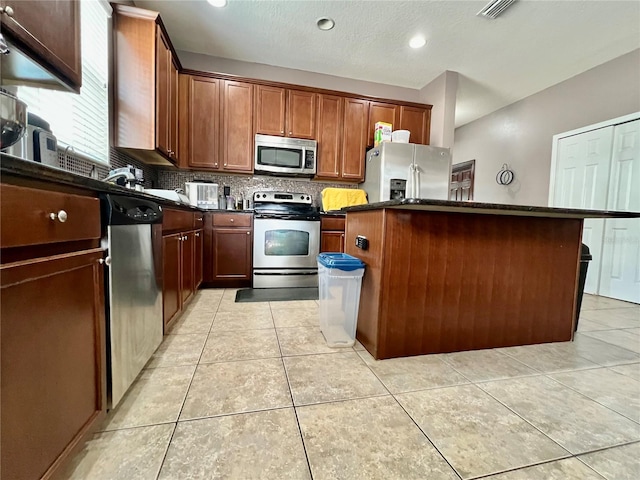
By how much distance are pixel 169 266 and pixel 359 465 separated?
1486 mm

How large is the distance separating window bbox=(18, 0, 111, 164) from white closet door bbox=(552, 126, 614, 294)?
15.7 ft

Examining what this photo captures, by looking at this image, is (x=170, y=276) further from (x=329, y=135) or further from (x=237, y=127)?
(x=329, y=135)

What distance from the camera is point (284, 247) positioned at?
3078mm

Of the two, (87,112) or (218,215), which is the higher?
(87,112)

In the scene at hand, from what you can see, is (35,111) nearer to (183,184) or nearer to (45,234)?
(45,234)

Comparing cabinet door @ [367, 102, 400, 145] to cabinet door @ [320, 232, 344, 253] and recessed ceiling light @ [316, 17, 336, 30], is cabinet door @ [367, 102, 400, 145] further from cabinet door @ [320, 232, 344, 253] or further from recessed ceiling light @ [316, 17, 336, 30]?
cabinet door @ [320, 232, 344, 253]

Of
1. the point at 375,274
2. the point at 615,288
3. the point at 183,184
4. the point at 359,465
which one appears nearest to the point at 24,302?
the point at 359,465

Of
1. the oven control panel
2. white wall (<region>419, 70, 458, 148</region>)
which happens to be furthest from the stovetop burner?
white wall (<region>419, 70, 458, 148</region>)

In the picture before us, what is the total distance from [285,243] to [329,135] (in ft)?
5.20

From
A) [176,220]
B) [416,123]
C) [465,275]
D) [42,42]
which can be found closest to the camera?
[42,42]

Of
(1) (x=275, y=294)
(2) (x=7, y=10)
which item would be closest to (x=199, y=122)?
(1) (x=275, y=294)

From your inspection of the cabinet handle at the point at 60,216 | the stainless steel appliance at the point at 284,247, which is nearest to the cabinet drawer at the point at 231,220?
the stainless steel appliance at the point at 284,247

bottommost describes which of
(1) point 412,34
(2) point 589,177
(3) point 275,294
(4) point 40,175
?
(3) point 275,294

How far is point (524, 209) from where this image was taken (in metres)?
1.42
